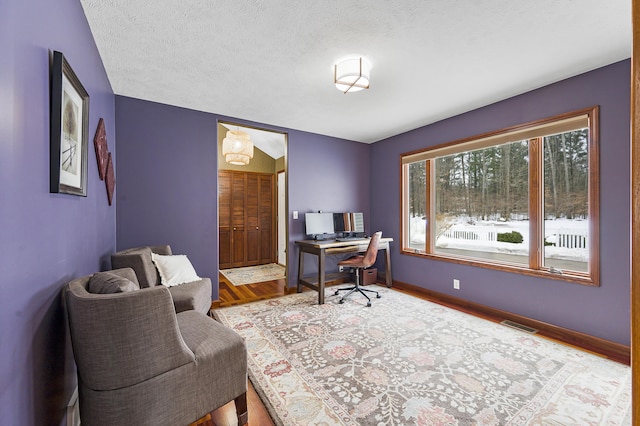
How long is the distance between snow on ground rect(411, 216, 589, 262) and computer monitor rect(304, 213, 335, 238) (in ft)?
4.36

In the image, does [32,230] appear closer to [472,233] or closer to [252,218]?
[472,233]

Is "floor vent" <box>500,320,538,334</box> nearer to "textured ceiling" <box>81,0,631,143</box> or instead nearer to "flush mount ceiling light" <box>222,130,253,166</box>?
"textured ceiling" <box>81,0,631,143</box>

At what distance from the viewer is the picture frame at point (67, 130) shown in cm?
120

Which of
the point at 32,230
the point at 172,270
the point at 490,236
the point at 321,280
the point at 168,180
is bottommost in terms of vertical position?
the point at 321,280

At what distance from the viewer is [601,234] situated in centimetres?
239

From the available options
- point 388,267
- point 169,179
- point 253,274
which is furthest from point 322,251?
point 253,274

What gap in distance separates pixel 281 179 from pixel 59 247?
4.97 meters

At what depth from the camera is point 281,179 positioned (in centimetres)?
618

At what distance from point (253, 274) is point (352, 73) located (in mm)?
4119

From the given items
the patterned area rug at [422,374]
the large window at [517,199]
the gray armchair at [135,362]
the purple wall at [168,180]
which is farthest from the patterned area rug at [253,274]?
the gray armchair at [135,362]

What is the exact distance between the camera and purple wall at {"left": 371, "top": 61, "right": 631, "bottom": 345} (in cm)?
229

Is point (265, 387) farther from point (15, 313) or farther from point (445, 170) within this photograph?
point (445, 170)

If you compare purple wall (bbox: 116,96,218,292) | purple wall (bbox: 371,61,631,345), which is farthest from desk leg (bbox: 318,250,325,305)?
purple wall (bbox: 371,61,631,345)

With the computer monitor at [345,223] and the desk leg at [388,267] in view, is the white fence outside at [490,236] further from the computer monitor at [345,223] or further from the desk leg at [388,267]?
the computer monitor at [345,223]
